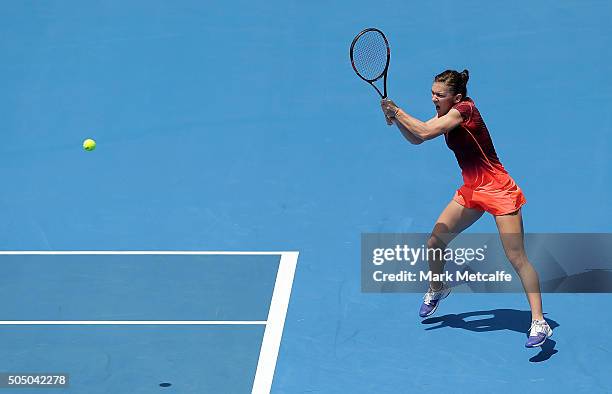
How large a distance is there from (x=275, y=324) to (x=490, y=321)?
1702 millimetres

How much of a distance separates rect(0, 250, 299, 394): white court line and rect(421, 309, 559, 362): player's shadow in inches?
Result: 46.4

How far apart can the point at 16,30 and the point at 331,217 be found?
17.6ft

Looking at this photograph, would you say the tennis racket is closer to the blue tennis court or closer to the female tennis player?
the female tennis player

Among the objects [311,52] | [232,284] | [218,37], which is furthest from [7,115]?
[232,284]

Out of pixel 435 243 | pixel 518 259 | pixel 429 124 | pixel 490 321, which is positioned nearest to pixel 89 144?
pixel 435 243

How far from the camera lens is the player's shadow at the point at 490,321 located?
8617mm

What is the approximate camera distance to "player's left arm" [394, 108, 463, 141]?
26.1ft

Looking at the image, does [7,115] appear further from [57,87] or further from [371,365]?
[371,365]

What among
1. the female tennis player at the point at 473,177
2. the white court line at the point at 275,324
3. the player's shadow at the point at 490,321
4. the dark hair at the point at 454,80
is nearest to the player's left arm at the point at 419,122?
the female tennis player at the point at 473,177

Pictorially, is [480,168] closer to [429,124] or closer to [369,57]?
[429,124]

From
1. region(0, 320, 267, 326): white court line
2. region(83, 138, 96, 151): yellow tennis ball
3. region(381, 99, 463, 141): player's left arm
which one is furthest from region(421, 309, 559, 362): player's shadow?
region(83, 138, 96, 151): yellow tennis ball

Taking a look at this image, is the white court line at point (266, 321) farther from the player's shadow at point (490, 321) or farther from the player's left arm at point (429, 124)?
the player's left arm at point (429, 124)

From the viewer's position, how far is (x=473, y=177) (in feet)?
27.5

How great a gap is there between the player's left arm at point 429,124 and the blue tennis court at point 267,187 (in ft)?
5.28
